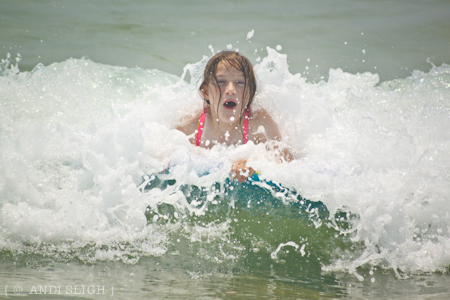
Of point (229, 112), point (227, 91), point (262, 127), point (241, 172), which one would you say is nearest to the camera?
point (241, 172)

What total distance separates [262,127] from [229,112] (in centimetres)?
30

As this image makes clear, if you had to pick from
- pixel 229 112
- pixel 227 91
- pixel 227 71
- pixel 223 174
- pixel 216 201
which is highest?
pixel 227 71

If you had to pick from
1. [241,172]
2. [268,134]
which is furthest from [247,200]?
[268,134]

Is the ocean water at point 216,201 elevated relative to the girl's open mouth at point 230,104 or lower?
lower

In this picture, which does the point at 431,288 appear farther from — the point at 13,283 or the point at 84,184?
the point at 84,184

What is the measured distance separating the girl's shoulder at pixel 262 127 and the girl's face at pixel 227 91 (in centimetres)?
19

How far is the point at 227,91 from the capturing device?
2.55 meters

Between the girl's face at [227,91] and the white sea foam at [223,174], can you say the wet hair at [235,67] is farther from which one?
the white sea foam at [223,174]

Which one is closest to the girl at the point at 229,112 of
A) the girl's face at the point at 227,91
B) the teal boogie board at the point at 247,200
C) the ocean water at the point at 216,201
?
the girl's face at the point at 227,91

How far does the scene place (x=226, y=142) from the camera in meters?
2.79

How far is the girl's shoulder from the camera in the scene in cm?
278

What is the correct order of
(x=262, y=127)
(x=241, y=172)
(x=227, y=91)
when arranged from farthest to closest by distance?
(x=262, y=127) < (x=227, y=91) < (x=241, y=172)

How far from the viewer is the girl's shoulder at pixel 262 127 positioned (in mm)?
2779

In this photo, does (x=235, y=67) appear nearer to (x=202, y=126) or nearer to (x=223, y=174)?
(x=202, y=126)
